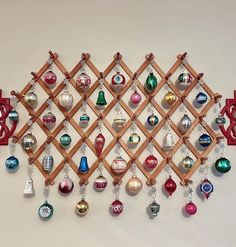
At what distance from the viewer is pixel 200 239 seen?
1.18 m

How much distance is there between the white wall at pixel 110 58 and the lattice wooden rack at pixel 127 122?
0.10 ft

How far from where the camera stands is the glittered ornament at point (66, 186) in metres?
1.14

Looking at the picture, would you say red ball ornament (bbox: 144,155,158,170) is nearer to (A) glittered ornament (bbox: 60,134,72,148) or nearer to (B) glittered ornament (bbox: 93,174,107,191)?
(B) glittered ornament (bbox: 93,174,107,191)

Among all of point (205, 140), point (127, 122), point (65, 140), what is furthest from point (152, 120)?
point (65, 140)

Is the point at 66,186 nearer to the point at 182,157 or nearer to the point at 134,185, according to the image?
the point at 134,185

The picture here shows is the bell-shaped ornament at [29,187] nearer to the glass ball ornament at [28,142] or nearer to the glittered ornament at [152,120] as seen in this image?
the glass ball ornament at [28,142]

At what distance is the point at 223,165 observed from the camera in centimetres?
116

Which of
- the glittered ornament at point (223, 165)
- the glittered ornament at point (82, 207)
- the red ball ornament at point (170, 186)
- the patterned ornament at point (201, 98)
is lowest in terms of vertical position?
the glittered ornament at point (82, 207)

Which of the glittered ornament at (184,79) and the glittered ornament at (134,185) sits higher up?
the glittered ornament at (184,79)

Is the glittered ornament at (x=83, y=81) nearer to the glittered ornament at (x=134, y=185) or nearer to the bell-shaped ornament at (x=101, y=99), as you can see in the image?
the bell-shaped ornament at (x=101, y=99)

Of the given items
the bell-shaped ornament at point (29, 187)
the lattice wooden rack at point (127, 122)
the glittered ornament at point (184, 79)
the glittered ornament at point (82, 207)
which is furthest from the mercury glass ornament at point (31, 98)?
the glittered ornament at point (184, 79)

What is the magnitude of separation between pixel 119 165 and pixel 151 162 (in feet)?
0.35

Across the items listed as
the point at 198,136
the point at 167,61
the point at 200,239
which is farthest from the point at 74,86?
the point at 200,239

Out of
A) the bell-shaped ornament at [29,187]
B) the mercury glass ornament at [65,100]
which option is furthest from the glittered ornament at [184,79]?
the bell-shaped ornament at [29,187]
